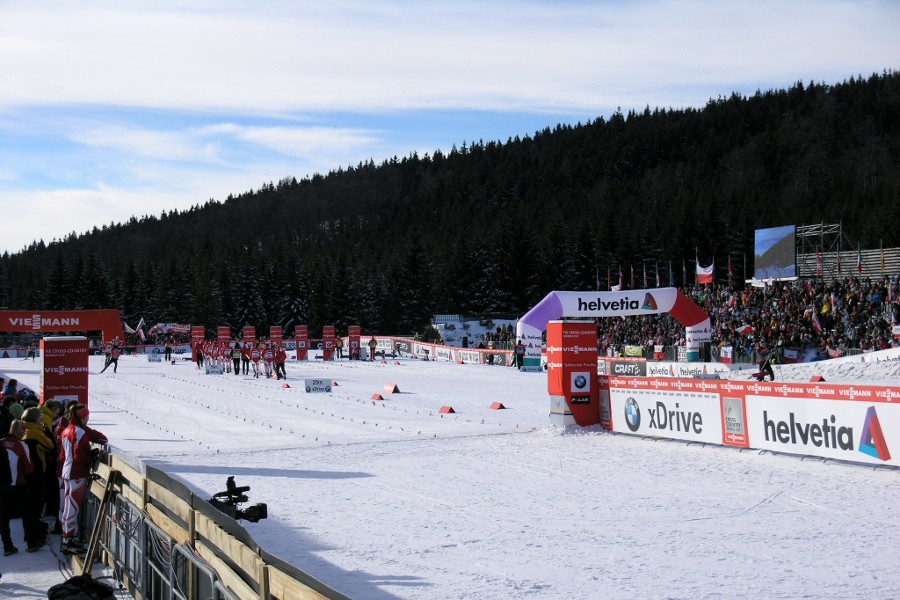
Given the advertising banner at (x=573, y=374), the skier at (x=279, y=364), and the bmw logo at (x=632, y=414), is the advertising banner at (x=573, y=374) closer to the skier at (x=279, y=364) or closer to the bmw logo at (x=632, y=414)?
the bmw logo at (x=632, y=414)

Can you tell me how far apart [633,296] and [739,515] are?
78.3 feet

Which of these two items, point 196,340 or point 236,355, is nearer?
point 236,355

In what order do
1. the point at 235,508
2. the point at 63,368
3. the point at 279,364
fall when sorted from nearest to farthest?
the point at 235,508, the point at 63,368, the point at 279,364

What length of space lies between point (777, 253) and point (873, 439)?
127ft

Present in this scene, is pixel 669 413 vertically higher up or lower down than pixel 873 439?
higher up

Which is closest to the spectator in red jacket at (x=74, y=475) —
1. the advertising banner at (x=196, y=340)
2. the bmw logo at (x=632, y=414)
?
the bmw logo at (x=632, y=414)

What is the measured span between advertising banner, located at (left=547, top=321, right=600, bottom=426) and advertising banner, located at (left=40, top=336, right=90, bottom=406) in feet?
30.9

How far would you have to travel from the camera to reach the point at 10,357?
6234cm

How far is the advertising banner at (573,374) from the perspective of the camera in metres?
18.0

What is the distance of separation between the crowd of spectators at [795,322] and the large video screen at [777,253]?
1.61 m

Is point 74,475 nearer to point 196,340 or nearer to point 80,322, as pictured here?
point 80,322

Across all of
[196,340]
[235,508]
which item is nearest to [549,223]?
[196,340]

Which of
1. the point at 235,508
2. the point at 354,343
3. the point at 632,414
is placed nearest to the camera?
the point at 235,508

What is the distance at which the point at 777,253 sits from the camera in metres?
49.1
